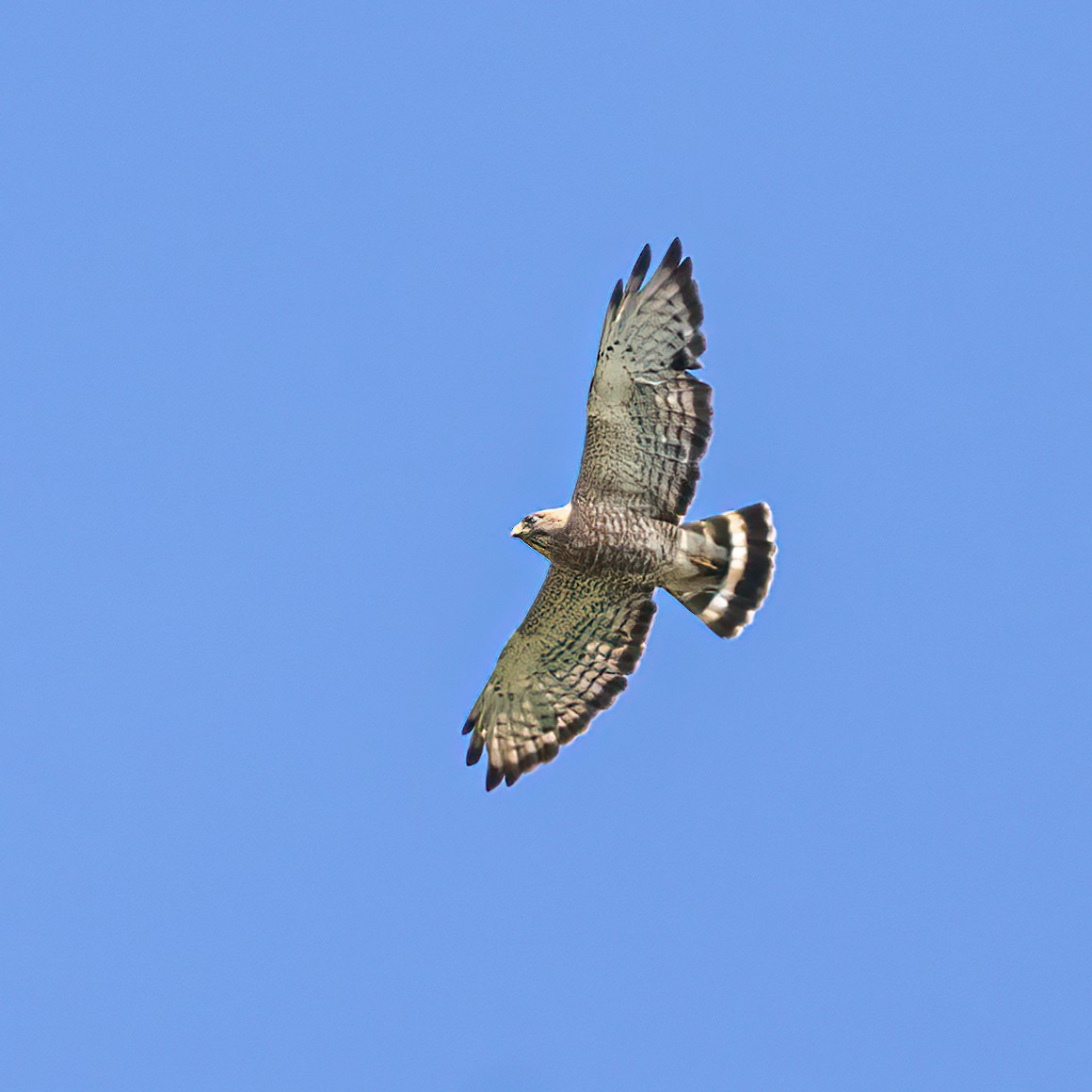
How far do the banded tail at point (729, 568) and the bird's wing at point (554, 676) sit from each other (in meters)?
0.51

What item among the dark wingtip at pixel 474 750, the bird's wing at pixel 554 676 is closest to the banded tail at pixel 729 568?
the bird's wing at pixel 554 676

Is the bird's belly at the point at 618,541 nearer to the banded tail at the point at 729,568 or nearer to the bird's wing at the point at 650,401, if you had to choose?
the bird's wing at the point at 650,401

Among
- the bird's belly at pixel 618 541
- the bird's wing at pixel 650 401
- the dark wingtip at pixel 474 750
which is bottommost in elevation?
the dark wingtip at pixel 474 750

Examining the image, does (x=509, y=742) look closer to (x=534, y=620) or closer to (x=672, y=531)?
→ (x=534, y=620)

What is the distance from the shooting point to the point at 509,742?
16453 mm

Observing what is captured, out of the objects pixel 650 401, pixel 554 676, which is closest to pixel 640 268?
pixel 650 401

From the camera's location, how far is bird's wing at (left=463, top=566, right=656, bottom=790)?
52.7 feet

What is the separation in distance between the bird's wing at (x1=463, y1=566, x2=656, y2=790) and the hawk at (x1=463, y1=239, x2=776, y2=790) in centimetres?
1

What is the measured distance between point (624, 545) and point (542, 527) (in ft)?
2.39

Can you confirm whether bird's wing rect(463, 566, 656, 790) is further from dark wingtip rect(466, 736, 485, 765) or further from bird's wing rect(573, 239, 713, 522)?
bird's wing rect(573, 239, 713, 522)

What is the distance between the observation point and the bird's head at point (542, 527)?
50.5 feet

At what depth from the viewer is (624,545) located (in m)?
15.3

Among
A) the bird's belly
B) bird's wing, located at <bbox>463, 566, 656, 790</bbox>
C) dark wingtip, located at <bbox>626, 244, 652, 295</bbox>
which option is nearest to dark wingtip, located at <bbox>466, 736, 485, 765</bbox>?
bird's wing, located at <bbox>463, 566, 656, 790</bbox>

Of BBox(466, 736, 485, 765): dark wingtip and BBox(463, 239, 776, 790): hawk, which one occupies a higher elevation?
BBox(463, 239, 776, 790): hawk
